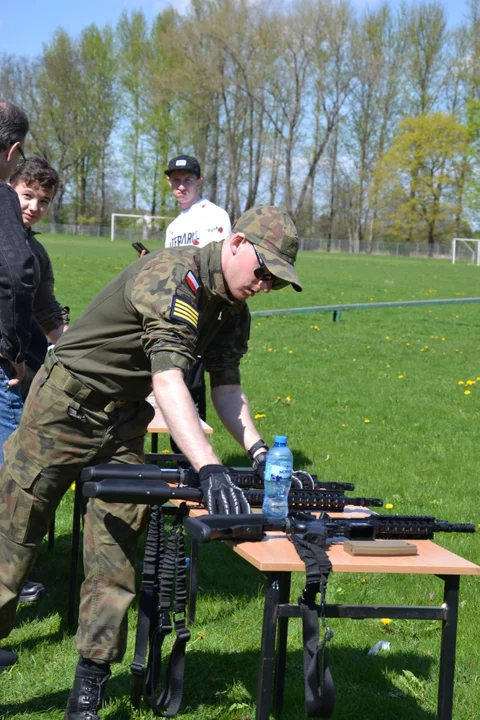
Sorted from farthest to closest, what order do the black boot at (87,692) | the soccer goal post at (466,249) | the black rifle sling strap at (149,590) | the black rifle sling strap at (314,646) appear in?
the soccer goal post at (466,249) → the black boot at (87,692) → the black rifle sling strap at (149,590) → the black rifle sling strap at (314,646)

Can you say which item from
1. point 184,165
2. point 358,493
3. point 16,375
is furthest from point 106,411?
point 184,165

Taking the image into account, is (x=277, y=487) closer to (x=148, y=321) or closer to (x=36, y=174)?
(x=148, y=321)

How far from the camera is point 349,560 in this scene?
2936 millimetres

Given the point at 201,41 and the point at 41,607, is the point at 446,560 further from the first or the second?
the point at 201,41

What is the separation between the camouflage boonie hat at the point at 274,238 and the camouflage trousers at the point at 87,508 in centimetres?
91

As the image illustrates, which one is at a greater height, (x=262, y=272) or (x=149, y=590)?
(x=262, y=272)

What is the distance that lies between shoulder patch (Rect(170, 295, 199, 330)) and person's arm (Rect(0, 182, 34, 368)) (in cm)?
106


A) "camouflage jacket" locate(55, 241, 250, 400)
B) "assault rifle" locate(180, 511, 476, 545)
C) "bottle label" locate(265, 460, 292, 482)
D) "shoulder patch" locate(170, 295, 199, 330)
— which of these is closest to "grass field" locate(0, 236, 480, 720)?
"assault rifle" locate(180, 511, 476, 545)

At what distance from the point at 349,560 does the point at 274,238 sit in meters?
1.21

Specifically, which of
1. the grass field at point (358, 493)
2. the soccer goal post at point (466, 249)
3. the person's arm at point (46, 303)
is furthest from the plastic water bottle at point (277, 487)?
the soccer goal post at point (466, 249)

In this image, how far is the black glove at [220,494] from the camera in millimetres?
2996

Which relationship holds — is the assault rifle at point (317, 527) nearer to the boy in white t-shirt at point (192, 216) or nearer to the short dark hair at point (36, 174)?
the short dark hair at point (36, 174)

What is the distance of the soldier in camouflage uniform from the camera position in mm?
3367

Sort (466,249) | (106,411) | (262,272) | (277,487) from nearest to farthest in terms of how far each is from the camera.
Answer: (277,487) < (262,272) < (106,411) < (466,249)
